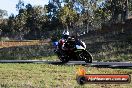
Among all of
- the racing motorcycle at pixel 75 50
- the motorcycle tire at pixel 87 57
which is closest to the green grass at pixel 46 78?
the racing motorcycle at pixel 75 50

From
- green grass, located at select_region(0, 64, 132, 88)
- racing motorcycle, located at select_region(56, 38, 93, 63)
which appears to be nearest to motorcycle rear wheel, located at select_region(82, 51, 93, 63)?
racing motorcycle, located at select_region(56, 38, 93, 63)

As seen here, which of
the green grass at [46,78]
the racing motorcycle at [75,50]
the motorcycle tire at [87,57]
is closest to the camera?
the racing motorcycle at [75,50]

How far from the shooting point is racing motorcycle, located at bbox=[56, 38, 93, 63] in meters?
8.20

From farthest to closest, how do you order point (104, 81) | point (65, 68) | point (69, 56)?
point (65, 68), point (69, 56), point (104, 81)

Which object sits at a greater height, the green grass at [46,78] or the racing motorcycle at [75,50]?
the racing motorcycle at [75,50]

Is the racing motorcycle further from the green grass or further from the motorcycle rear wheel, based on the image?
the green grass

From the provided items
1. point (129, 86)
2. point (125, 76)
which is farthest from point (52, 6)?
point (125, 76)

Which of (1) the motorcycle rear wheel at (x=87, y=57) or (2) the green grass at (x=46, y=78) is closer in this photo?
(1) the motorcycle rear wheel at (x=87, y=57)

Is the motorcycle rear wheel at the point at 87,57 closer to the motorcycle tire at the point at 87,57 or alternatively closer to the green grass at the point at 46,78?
the motorcycle tire at the point at 87,57

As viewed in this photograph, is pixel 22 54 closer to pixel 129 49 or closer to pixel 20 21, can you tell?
pixel 129 49

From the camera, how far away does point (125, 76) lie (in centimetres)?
784

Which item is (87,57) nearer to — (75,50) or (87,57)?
(87,57)

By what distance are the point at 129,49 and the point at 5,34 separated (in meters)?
70.5

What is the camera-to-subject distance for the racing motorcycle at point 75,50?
8195mm
